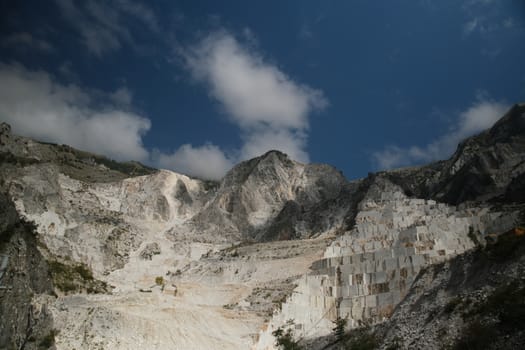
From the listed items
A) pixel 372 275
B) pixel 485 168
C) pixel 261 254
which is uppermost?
pixel 485 168

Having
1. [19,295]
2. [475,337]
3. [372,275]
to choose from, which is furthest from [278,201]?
[475,337]

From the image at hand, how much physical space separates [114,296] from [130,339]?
314 inches

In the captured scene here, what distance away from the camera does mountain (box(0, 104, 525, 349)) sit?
78.3 feet

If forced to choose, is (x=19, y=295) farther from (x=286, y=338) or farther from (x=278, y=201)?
(x=278, y=201)

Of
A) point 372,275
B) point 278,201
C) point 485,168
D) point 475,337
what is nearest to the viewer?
point 475,337

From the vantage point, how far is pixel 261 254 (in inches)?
2616

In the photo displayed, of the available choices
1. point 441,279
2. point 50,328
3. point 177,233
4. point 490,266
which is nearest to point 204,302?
point 50,328

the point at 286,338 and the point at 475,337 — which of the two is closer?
the point at 475,337

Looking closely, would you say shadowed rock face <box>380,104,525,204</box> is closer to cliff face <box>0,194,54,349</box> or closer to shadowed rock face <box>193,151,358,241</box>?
shadowed rock face <box>193,151,358,241</box>

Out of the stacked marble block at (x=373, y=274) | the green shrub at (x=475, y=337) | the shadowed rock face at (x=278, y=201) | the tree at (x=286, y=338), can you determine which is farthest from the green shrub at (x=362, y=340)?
the shadowed rock face at (x=278, y=201)

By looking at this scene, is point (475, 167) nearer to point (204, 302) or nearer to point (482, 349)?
point (204, 302)

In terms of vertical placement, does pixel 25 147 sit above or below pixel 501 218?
above

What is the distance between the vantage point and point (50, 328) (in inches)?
1118

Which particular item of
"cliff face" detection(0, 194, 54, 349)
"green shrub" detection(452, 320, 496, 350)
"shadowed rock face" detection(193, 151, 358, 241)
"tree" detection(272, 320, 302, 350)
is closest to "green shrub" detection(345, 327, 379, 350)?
"green shrub" detection(452, 320, 496, 350)
